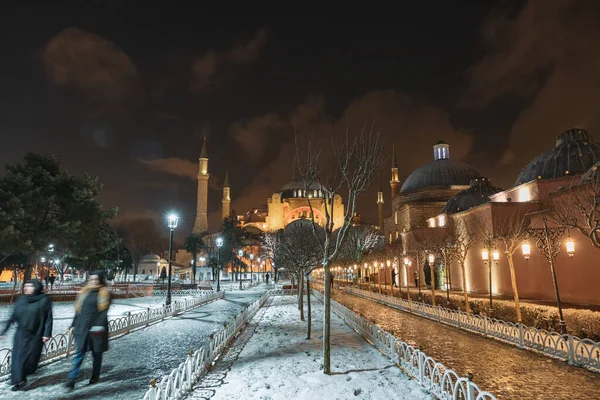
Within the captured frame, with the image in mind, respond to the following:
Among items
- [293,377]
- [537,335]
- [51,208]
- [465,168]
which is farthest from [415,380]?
[465,168]

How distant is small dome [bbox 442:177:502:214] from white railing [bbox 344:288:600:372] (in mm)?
19646

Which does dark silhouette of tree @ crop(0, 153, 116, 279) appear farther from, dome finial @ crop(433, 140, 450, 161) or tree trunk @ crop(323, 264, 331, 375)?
dome finial @ crop(433, 140, 450, 161)

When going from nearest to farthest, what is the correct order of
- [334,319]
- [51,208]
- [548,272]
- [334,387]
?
[334,387], [334,319], [548,272], [51,208]

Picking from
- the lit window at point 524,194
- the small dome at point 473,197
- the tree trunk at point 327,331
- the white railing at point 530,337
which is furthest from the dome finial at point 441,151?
the tree trunk at point 327,331

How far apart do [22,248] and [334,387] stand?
21.5 meters

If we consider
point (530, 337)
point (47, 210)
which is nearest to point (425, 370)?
point (530, 337)

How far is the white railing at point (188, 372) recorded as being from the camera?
536cm

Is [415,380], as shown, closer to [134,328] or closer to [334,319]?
[334,319]

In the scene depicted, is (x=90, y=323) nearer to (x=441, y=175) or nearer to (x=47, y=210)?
(x=47, y=210)

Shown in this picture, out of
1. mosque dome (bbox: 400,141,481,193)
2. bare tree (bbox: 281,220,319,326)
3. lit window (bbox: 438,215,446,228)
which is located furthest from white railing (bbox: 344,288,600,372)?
mosque dome (bbox: 400,141,481,193)

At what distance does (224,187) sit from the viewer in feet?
315

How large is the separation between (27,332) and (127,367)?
A: 95.5 inches

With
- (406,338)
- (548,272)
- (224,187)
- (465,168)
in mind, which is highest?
(224,187)

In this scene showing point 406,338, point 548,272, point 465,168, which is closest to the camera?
point 406,338
